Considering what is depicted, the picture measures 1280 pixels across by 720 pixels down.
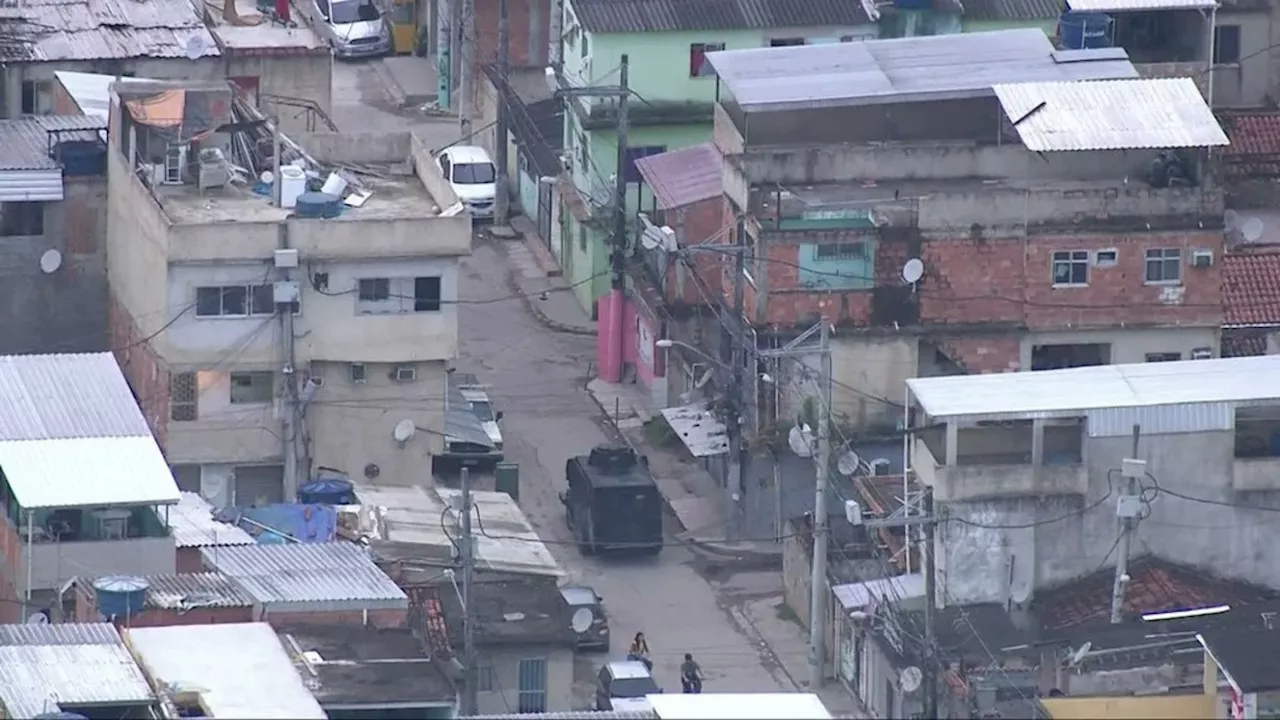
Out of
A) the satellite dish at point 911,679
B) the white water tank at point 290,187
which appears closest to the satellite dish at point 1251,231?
the white water tank at point 290,187

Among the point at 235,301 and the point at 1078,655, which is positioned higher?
the point at 235,301

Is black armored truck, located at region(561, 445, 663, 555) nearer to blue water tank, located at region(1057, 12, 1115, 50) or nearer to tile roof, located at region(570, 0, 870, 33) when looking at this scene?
blue water tank, located at region(1057, 12, 1115, 50)

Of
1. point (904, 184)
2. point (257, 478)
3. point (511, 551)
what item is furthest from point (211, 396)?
point (904, 184)

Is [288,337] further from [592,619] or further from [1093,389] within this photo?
[1093,389]

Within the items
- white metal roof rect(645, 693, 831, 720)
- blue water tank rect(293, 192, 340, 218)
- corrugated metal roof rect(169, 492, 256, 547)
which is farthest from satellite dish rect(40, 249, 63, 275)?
white metal roof rect(645, 693, 831, 720)

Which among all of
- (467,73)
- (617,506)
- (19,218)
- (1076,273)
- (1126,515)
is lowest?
(617,506)

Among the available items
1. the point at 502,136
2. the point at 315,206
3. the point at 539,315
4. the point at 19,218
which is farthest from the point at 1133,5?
the point at 19,218

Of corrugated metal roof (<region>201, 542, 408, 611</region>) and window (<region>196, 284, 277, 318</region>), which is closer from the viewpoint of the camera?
corrugated metal roof (<region>201, 542, 408, 611</region>)

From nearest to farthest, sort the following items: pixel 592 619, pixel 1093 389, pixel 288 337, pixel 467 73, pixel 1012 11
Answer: pixel 1093 389 → pixel 592 619 → pixel 288 337 → pixel 1012 11 → pixel 467 73
